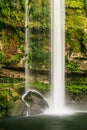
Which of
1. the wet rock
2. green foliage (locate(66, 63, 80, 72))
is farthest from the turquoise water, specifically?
green foliage (locate(66, 63, 80, 72))

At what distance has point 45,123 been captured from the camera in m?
13.7

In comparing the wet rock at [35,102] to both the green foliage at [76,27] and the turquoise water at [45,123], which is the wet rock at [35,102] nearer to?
the turquoise water at [45,123]

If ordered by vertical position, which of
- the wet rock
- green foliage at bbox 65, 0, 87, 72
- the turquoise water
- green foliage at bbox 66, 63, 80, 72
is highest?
green foliage at bbox 65, 0, 87, 72

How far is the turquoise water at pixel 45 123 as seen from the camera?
42.3 ft

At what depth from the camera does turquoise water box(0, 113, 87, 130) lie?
12883mm

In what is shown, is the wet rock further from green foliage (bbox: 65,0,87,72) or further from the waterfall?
green foliage (bbox: 65,0,87,72)

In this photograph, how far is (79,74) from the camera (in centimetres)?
1973

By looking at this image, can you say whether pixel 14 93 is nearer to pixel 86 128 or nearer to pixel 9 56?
pixel 9 56

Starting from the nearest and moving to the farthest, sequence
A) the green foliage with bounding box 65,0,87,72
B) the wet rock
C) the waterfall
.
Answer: the wet rock → the waterfall → the green foliage with bounding box 65,0,87,72

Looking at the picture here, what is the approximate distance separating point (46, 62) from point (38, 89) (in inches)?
60.2

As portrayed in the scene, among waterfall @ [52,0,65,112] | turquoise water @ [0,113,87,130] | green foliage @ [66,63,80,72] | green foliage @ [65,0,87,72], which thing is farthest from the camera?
green foliage @ [65,0,87,72]

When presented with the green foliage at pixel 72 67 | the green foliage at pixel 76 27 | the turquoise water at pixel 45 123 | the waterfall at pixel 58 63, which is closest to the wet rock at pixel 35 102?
the turquoise water at pixel 45 123

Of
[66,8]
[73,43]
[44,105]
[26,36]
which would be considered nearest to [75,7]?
[66,8]

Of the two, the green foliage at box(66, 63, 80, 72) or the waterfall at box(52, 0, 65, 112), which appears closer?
the waterfall at box(52, 0, 65, 112)
